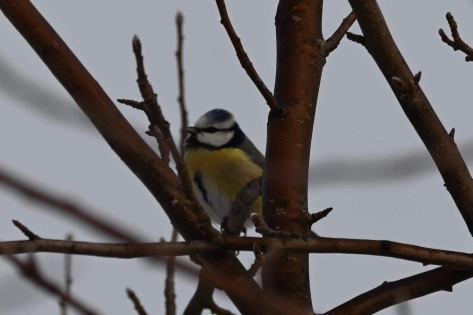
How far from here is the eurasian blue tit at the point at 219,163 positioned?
16.6 feet

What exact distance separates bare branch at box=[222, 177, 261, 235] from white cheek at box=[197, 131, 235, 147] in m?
3.18

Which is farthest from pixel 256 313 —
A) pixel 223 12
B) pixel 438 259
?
pixel 223 12

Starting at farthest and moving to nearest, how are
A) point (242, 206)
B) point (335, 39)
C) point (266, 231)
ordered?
point (335, 39) < point (242, 206) < point (266, 231)

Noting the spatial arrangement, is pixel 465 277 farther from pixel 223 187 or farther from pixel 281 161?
pixel 223 187

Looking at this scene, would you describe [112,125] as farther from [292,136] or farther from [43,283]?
[292,136]

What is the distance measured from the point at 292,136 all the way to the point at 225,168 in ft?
9.74

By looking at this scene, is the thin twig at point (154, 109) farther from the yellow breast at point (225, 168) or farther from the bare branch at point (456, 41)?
the yellow breast at point (225, 168)

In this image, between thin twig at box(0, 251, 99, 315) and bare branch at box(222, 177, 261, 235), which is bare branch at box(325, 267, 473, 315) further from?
thin twig at box(0, 251, 99, 315)

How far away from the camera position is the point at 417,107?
1676 mm

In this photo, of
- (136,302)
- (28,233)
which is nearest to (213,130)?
(136,302)

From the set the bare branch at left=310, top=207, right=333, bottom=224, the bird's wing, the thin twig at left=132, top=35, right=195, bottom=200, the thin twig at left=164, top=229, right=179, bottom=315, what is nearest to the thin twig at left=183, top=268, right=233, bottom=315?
the thin twig at left=164, top=229, right=179, bottom=315

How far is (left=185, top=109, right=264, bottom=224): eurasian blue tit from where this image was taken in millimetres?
5047

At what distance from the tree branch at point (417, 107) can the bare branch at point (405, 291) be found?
5.4 inches

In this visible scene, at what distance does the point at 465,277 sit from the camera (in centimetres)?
176
